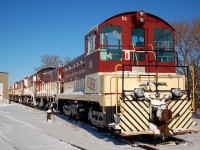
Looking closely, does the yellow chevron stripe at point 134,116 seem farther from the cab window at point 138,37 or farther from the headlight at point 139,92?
the cab window at point 138,37

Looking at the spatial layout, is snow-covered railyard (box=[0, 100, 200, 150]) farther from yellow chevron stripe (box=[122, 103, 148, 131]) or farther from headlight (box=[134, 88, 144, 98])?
headlight (box=[134, 88, 144, 98])

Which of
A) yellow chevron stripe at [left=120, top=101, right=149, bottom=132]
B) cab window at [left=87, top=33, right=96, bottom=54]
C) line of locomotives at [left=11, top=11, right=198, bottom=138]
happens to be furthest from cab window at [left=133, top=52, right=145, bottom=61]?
yellow chevron stripe at [left=120, top=101, right=149, bottom=132]

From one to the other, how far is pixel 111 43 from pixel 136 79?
1.46 meters

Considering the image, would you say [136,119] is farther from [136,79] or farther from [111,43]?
[111,43]

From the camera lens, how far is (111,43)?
9359 mm

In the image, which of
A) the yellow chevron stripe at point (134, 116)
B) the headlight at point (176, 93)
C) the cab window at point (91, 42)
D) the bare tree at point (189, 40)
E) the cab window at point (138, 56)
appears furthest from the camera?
the bare tree at point (189, 40)

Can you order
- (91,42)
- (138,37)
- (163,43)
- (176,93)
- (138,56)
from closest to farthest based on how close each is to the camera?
(176,93)
(138,56)
(138,37)
(163,43)
(91,42)

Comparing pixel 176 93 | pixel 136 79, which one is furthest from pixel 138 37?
pixel 176 93

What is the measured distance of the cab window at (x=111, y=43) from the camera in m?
9.32

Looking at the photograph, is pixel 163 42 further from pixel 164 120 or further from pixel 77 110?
pixel 77 110

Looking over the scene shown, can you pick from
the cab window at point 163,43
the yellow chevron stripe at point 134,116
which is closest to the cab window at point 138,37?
the cab window at point 163,43

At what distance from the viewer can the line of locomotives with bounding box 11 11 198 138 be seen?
7.95 m

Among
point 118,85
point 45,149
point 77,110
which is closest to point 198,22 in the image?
point 77,110

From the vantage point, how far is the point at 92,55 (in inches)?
393
